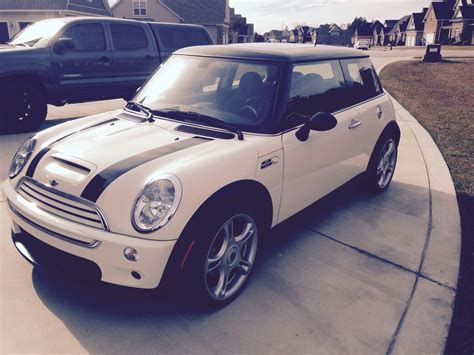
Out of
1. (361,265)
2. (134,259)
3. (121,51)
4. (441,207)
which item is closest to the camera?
(134,259)

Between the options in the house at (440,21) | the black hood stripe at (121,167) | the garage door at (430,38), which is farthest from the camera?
the garage door at (430,38)

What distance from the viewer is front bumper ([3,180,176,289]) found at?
2.32m

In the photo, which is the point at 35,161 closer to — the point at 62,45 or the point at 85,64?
the point at 62,45

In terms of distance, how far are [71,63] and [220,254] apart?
19.7 ft

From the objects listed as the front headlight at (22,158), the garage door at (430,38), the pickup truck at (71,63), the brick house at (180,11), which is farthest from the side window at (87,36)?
the garage door at (430,38)

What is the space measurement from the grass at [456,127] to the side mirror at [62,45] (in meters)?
6.56

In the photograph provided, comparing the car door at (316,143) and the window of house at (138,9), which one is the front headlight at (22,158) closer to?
the car door at (316,143)

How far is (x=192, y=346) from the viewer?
250cm

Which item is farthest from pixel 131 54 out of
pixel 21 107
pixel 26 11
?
pixel 26 11

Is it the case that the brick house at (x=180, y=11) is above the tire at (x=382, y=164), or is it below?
above

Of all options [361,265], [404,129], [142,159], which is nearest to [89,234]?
[142,159]

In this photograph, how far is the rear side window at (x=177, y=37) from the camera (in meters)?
8.85

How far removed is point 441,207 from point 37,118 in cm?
652

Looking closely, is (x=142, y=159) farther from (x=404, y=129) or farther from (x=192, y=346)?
(x=404, y=129)
